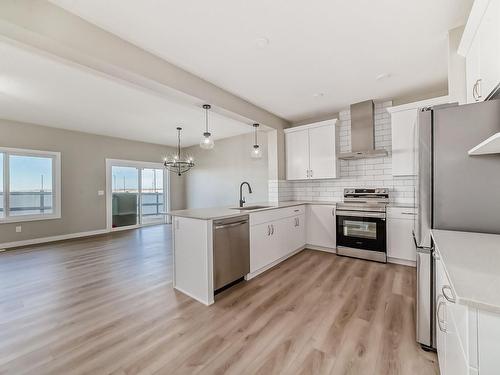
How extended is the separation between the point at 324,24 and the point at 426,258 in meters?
2.09

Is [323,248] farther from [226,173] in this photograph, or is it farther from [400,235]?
[226,173]

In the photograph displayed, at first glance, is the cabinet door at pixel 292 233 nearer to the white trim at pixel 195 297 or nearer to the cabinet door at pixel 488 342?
the white trim at pixel 195 297

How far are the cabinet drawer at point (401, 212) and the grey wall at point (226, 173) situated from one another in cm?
292

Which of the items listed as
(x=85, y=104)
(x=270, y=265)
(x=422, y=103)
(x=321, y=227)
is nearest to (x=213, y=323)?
(x=270, y=265)

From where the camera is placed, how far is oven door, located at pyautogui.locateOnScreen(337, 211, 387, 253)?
3381mm

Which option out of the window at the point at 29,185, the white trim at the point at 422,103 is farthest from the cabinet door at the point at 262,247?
the window at the point at 29,185

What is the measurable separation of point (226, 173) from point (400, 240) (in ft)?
15.1

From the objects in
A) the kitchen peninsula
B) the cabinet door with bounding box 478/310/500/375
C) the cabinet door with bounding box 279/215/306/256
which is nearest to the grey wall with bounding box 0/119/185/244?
the kitchen peninsula

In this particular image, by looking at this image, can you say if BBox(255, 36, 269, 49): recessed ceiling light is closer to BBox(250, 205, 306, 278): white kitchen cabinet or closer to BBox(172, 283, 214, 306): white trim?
BBox(250, 205, 306, 278): white kitchen cabinet

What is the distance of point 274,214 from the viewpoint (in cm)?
336

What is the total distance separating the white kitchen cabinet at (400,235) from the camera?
3221 millimetres

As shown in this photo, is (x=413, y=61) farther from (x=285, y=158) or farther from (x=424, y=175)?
(x=285, y=158)

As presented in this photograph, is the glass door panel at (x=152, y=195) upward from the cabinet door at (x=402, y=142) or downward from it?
downward

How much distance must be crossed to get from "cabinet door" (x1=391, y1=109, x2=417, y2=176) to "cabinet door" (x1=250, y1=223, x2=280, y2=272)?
216 centimetres
